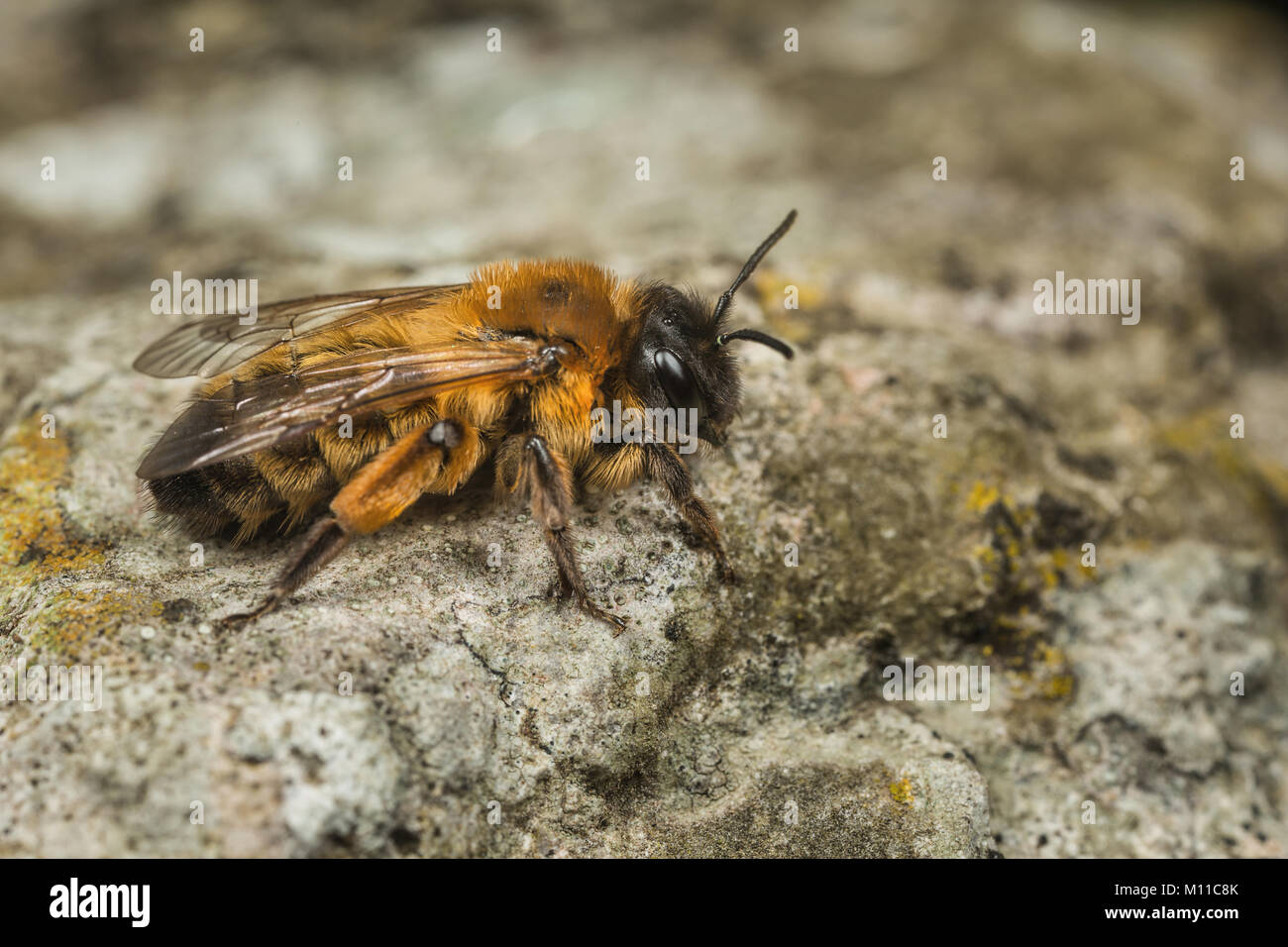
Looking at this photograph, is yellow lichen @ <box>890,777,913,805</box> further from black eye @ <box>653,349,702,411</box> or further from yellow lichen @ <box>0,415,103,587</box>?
yellow lichen @ <box>0,415,103,587</box>

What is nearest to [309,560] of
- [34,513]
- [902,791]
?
[34,513]

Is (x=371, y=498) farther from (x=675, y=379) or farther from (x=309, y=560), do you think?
(x=675, y=379)

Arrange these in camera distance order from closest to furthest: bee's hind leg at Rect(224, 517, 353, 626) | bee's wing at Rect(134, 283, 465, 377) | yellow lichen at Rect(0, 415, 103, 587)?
1. bee's hind leg at Rect(224, 517, 353, 626)
2. yellow lichen at Rect(0, 415, 103, 587)
3. bee's wing at Rect(134, 283, 465, 377)

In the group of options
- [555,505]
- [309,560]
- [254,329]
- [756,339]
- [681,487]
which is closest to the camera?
[309,560]

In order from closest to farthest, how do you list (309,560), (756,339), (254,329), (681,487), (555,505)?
(309,560), (555,505), (681,487), (756,339), (254,329)

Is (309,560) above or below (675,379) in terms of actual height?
below

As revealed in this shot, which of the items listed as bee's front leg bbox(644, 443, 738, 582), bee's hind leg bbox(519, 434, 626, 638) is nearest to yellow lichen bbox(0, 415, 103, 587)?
bee's hind leg bbox(519, 434, 626, 638)
